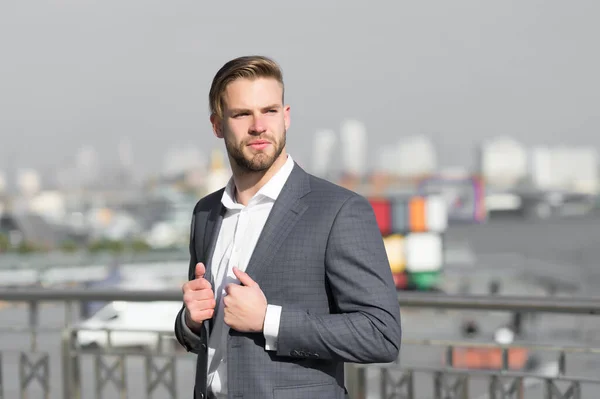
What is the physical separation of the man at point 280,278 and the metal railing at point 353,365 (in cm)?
185

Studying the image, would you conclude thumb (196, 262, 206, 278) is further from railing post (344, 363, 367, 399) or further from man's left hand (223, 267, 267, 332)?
railing post (344, 363, 367, 399)

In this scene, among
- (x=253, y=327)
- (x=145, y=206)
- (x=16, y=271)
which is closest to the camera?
(x=253, y=327)

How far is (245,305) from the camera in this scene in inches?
63.2

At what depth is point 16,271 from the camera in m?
45.0

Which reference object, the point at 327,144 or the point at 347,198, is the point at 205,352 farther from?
the point at 327,144

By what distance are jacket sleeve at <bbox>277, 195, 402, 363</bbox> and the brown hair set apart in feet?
1.20

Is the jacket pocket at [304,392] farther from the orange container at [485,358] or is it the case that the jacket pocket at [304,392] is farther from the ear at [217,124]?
the orange container at [485,358]

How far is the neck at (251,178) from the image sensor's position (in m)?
1.75

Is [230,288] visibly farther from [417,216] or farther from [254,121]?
[417,216]

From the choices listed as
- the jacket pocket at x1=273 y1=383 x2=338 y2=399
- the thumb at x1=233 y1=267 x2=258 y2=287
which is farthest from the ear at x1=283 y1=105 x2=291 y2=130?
the jacket pocket at x1=273 y1=383 x2=338 y2=399

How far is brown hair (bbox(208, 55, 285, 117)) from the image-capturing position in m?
1.68

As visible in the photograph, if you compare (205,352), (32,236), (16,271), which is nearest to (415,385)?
(205,352)

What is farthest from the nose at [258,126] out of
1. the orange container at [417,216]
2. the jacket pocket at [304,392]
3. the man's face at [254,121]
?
the orange container at [417,216]

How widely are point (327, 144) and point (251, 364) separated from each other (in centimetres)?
13925
